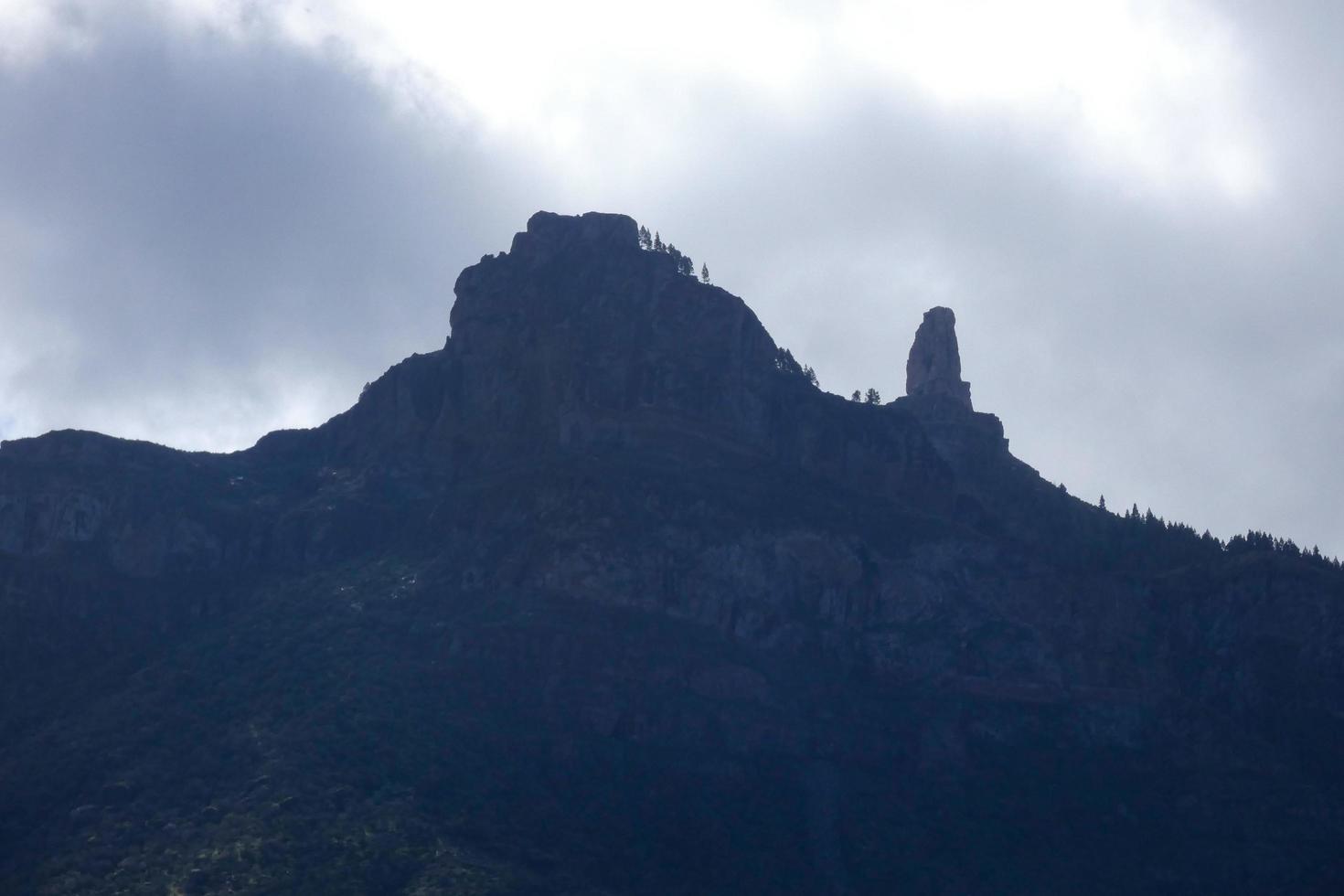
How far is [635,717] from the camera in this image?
181000 millimetres

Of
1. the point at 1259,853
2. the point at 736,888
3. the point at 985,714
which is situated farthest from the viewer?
the point at 985,714

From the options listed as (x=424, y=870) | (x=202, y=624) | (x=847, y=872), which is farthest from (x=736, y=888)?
(x=202, y=624)

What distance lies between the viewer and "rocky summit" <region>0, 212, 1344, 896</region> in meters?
160

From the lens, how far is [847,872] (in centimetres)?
16888

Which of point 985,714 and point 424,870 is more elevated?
point 985,714

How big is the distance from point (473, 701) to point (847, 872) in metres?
33.3

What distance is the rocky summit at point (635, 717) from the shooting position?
160375mm

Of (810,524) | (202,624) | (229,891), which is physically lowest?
(229,891)

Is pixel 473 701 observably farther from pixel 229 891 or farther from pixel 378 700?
pixel 229 891

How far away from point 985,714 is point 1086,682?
33.2 feet

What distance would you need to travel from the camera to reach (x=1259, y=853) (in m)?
175

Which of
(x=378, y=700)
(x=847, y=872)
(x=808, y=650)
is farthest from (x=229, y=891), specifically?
(x=808, y=650)

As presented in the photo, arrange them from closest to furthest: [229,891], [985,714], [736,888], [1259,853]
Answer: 1. [229,891]
2. [736,888]
3. [1259,853]
4. [985,714]

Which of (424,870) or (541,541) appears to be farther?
(541,541)
